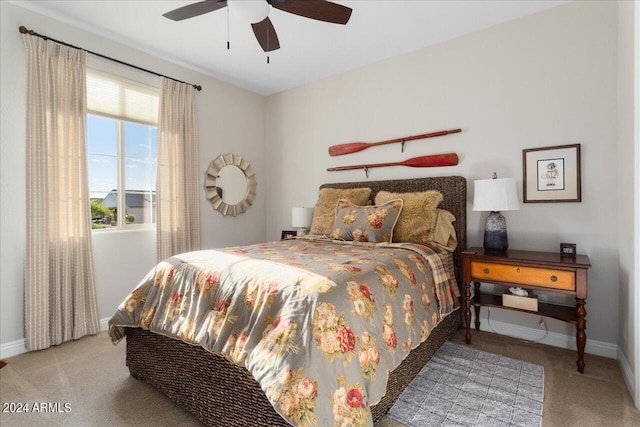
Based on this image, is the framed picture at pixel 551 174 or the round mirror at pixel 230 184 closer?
the framed picture at pixel 551 174

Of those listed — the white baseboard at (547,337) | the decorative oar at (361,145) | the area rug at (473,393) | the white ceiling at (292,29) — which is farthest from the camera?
the decorative oar at (361,145)

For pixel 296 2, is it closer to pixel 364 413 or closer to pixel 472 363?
pixel 364 413

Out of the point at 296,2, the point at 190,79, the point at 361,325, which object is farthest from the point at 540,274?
the point at 190,79

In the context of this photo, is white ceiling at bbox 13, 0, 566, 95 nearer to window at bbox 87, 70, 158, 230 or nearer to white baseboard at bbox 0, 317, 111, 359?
window at bbox 87, 70, 158, 230

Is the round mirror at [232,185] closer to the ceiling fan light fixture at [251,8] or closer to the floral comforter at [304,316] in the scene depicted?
the floral comforter at [304,316]

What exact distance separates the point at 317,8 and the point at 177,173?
90.5 inches

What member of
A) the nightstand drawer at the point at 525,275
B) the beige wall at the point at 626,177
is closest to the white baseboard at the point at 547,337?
the beige wall at the point at 626,177

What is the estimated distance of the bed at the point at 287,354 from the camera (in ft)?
3.70

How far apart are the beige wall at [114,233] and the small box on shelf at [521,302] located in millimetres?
3160

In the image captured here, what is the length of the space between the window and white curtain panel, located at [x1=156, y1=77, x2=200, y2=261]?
0.49ft

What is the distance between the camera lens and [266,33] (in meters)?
2.23

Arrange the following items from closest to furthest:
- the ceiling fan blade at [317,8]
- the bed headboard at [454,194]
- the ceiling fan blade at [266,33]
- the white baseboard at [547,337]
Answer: the ceiling fan blade at [317,8] < the ceiling fan blade at [266,33] < the white baseboard at [547,337] < the bed headboard at [454,194]

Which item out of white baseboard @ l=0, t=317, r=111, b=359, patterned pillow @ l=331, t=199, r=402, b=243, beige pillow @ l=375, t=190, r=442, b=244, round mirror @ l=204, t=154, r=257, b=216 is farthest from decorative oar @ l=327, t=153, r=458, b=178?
white baseboard @ l=0, t=317, r=111, b=359

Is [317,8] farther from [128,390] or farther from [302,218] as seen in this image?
[128,390]
